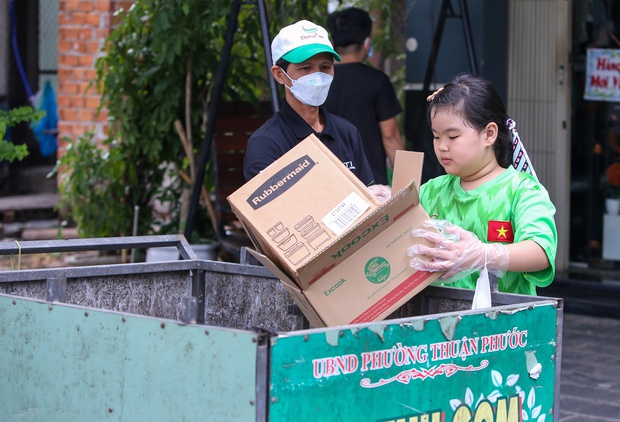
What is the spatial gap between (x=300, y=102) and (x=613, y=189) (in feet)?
15.3

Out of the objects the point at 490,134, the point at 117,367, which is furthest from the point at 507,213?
the point at 117,367

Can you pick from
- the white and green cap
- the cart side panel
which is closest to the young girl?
the white and green cap

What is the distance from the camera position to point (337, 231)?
270cm

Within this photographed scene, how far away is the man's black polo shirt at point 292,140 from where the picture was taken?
352cm

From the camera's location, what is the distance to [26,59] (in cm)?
1098

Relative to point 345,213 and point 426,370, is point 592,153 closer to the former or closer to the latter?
point 345,213

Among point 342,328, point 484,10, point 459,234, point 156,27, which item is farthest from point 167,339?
point 484,10

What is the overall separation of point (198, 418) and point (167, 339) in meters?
0.19

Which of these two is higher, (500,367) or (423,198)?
(423,198)

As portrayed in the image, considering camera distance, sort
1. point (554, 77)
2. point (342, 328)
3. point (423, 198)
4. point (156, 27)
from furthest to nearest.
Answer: point (554, 77) → point (156, 27) → point (423, 198) → point (342, 328)

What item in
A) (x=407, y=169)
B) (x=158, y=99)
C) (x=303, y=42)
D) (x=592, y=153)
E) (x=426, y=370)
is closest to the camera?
(x=426, y=370)

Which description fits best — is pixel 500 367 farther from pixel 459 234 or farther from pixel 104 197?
pixel 104 197

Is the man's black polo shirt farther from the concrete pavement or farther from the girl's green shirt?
the concrete pavement

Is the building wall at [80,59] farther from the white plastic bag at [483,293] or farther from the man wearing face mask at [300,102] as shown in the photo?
the white plastic bag at [483,293]
